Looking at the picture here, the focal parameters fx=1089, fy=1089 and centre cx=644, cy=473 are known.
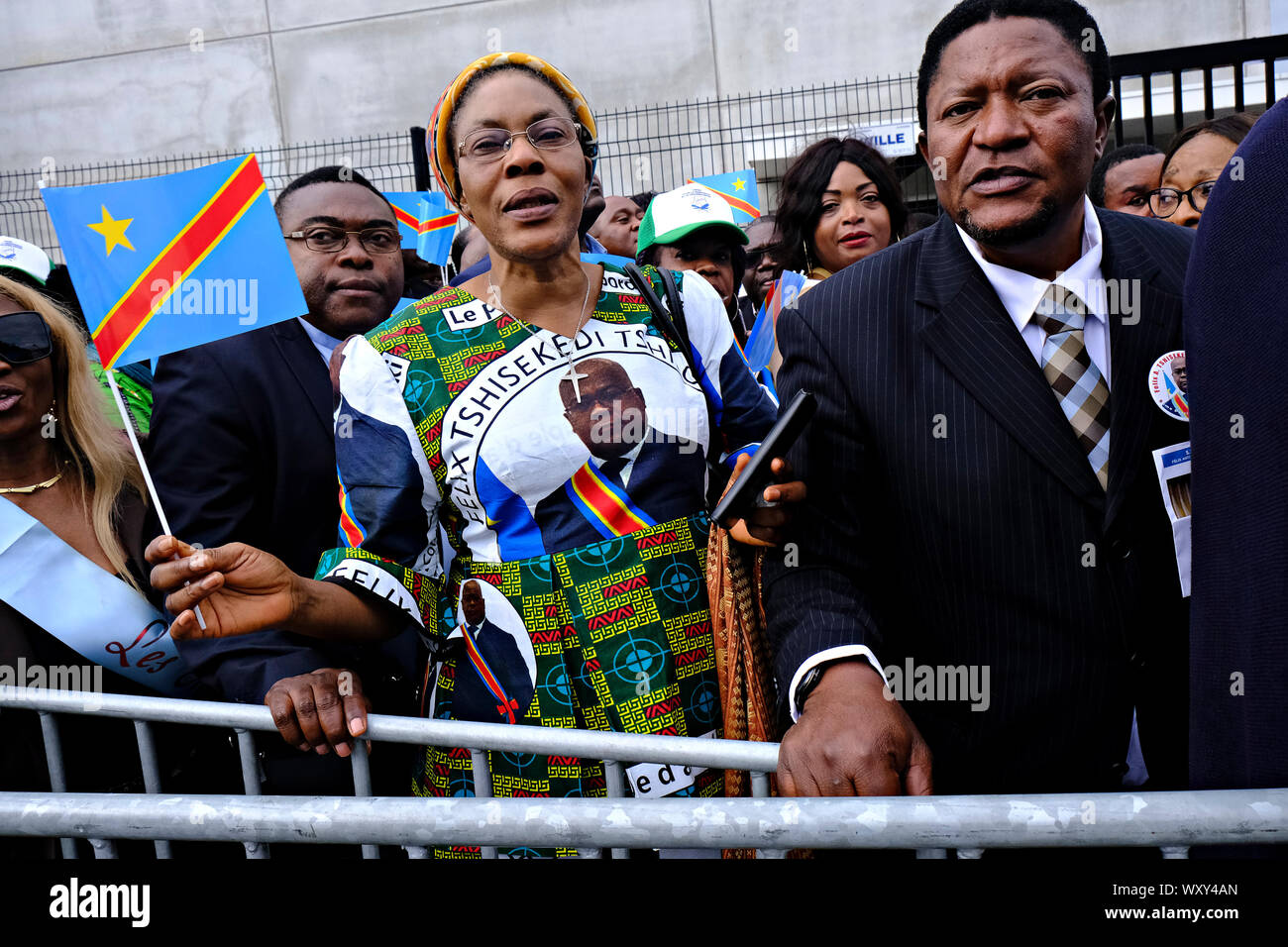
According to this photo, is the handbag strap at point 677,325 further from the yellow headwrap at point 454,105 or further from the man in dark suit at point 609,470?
the yellow headwrap at point 454,105

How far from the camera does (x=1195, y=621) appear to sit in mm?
1288

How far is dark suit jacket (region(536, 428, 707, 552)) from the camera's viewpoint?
216 centimetres

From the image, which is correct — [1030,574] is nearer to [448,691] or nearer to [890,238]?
[448,691]

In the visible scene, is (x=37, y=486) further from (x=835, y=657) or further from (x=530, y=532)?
(x=835, y=657)

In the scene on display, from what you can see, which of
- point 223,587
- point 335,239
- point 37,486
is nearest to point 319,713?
point 223,587

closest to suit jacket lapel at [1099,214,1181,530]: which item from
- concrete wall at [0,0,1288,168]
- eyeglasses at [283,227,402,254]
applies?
Result: eyeglasses at [283,227,402,254]

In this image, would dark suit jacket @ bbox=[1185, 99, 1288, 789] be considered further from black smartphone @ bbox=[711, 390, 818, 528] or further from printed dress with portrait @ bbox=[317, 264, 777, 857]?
printed dress with portrait @ bbox=[317, 264, 777, 857]

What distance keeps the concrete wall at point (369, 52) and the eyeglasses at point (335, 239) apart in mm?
10985

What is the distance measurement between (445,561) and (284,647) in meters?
0.40

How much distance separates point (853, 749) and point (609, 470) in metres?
0.86

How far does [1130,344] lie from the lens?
1.83 m

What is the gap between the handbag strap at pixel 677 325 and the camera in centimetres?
236

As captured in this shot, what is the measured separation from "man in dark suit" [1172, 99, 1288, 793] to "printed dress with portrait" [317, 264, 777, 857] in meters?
1.10
